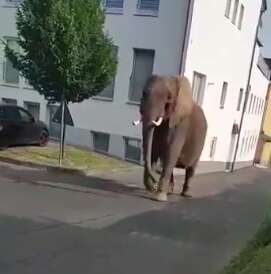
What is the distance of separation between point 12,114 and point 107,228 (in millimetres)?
9434

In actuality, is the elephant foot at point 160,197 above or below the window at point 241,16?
below

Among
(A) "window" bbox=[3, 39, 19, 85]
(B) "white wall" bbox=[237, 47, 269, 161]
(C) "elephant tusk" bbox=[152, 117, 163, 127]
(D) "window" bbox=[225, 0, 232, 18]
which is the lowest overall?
(B) "white wall" bbox=[237, 47, 269, 161]

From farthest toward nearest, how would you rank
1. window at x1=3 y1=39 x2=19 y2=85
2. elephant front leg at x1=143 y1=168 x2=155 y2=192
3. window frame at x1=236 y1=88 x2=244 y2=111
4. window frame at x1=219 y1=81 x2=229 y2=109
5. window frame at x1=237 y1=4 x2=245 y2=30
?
window frame at x1=236 y1=88 x2=244 y2=111 < window frame at x1=237 y1=4 x2=245 y2=30 < window frame at x1=219 y1=81 x2=229 y2=109 < window at x1=3 y1=39 x2=19 y2=85 < elephant front leg at x1=143 y1=168 x2=155 y2=192

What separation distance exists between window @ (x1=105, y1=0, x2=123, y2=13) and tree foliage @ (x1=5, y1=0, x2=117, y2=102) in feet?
20.1

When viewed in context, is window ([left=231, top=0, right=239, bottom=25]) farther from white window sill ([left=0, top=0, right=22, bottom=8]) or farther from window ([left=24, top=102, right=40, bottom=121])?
window ([left=24, top=102, right=40, bottom=121])

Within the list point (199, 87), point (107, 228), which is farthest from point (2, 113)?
point (199, 87)

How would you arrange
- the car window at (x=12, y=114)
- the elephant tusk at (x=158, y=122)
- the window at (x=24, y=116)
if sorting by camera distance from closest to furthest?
the elephant tusk at (x=158, y=122), the car window at (x=12, y=114), the window at (x=24, y=116)

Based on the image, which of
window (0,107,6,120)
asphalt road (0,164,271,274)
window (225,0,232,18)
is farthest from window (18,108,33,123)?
window (225,0,232,18)

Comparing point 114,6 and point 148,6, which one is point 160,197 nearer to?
point 148,6

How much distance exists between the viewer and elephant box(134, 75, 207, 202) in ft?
41.7

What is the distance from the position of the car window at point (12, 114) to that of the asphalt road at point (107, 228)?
286 cm

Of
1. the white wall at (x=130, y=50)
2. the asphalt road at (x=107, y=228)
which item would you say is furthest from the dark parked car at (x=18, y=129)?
the white wall at (x=130, y=50)

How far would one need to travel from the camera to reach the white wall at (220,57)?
2289 centimetres

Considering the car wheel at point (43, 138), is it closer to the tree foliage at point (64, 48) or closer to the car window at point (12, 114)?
the car window at point (12, 114)
